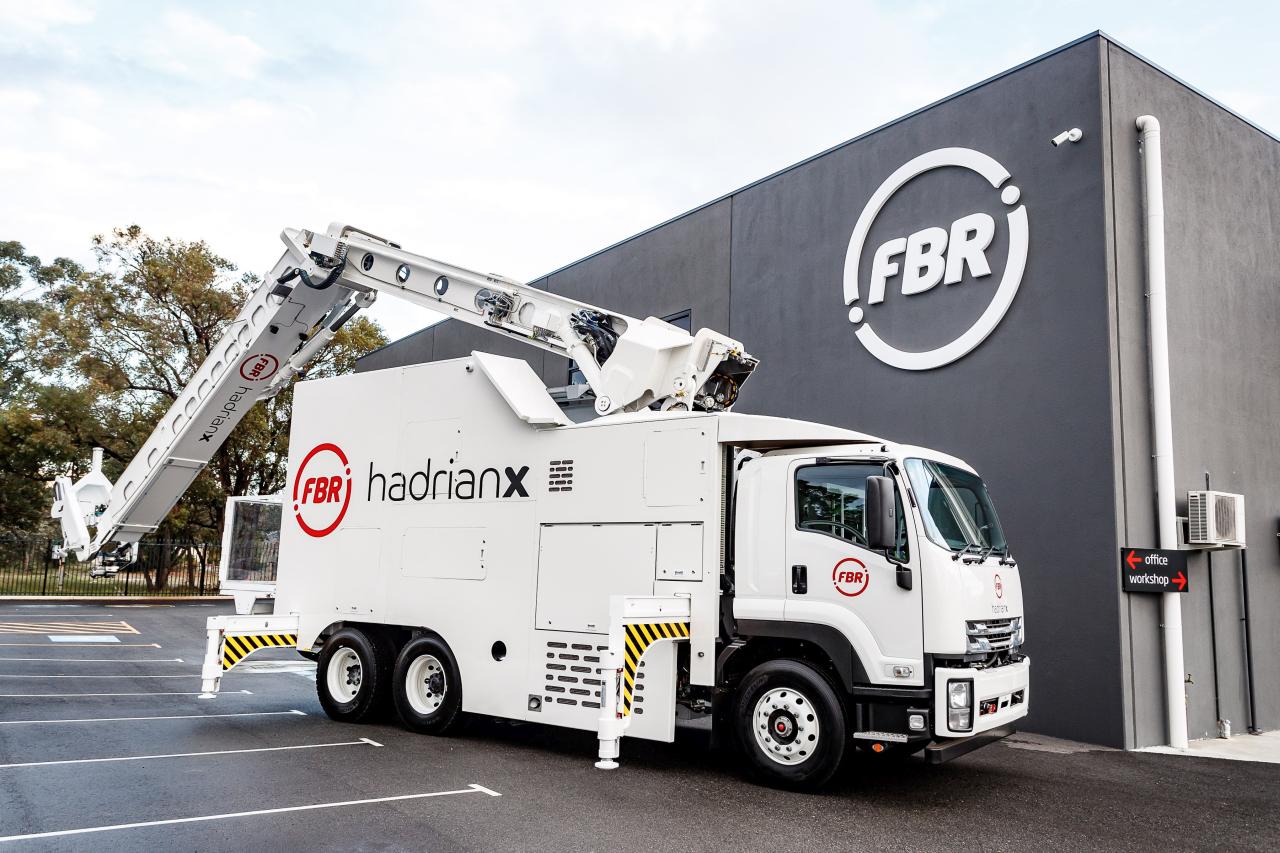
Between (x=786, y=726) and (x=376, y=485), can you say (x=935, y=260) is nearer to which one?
(x=786, y=726)

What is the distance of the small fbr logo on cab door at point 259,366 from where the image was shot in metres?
11.9

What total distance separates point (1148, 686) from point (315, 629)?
8863mm

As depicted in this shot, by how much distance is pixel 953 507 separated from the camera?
7.60 m

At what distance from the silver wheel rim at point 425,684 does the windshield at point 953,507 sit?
4.90m

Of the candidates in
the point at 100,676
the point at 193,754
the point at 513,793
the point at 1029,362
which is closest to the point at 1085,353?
the point at 1029,362

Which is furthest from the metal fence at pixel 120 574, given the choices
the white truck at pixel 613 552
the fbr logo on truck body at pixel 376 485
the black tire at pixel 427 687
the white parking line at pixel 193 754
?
the white parking line at pixel 193 754

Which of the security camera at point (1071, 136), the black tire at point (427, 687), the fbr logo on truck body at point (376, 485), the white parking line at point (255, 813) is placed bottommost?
the white parking line at point (255, 813)

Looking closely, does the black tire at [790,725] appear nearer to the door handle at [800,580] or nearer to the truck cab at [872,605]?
the truck cab at [872,605]

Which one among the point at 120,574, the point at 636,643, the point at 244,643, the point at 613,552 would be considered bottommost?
the point at 244,643

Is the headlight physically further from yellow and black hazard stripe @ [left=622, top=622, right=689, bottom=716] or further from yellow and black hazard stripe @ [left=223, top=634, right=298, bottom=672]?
yellow and black hazard stripe @ [left=223, top=634, right=298, bottom=672]

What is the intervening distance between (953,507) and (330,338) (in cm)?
796

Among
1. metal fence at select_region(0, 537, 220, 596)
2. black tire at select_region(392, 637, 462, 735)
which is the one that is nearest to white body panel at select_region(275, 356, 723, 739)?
black tire at select_region(392, 637, 462, 735)

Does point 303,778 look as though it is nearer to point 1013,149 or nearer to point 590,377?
point 590,377

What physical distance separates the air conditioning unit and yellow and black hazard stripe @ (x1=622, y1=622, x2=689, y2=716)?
6.48 m
